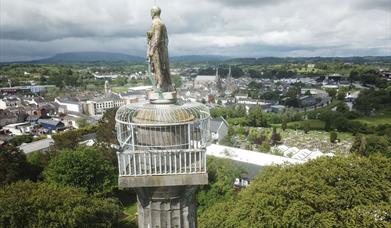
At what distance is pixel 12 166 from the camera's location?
25562 mm

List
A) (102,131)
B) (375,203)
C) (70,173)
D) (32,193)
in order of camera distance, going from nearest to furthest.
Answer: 1. (375,203)
2. (32,193)
3. (70,173)
4. (102,131)

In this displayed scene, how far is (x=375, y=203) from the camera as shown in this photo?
15.8 m

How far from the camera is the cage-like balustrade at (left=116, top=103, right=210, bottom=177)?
5.62 metres

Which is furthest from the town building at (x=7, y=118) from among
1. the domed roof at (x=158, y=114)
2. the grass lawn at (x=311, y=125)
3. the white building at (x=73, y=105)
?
the domed roof at (x=158, y=114)

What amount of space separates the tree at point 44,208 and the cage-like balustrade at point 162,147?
12.7 metres

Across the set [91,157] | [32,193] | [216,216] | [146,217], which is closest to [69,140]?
[91,157]

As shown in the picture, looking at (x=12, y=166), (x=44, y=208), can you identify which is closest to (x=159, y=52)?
(x=44, y=208)

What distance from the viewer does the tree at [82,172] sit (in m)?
24.5

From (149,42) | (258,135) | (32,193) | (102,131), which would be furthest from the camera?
(258,135)

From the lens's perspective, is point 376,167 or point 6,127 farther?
point 6,127

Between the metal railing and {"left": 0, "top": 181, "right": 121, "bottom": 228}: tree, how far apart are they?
41.3ft

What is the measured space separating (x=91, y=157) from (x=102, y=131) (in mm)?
7922

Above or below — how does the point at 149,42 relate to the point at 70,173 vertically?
above

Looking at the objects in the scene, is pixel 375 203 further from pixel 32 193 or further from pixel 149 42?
pixel 32 193
